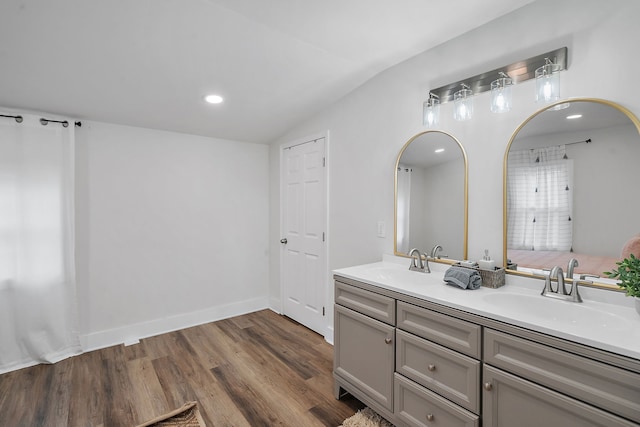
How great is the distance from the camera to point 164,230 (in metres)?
3.25

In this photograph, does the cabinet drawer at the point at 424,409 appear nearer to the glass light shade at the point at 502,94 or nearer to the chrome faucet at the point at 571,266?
the chrome faucet at the point at 571,266

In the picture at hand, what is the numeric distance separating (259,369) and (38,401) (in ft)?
5.02

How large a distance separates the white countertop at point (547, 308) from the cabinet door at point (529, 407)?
0.76ft

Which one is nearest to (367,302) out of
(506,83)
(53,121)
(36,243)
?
(506,83)

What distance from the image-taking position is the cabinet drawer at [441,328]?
53.8 inches

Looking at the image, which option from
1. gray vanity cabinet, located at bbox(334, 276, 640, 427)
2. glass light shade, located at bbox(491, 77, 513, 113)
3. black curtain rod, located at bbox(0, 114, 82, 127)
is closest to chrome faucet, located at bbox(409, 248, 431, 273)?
gray vanity cabinet, located at bbox(334, 276, 640, 427)

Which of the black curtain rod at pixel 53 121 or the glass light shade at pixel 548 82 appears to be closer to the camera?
the glass light shade at pixel 548 82

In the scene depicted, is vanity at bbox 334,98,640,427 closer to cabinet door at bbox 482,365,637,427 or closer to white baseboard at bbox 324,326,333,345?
cabinet door at bbox 482,365,637,427

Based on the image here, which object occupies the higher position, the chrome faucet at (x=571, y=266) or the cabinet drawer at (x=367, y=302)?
the chrome faucet at (x=571, y=266)

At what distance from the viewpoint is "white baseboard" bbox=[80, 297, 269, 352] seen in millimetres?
2884

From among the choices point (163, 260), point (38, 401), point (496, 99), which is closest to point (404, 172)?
point (496, 99)

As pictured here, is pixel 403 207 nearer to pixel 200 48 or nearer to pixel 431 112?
pixel 431 112

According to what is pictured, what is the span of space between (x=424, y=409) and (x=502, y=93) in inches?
70.7

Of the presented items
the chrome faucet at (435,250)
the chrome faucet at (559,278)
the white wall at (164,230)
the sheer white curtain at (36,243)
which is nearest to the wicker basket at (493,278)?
the chrome faucet at (559,278)
